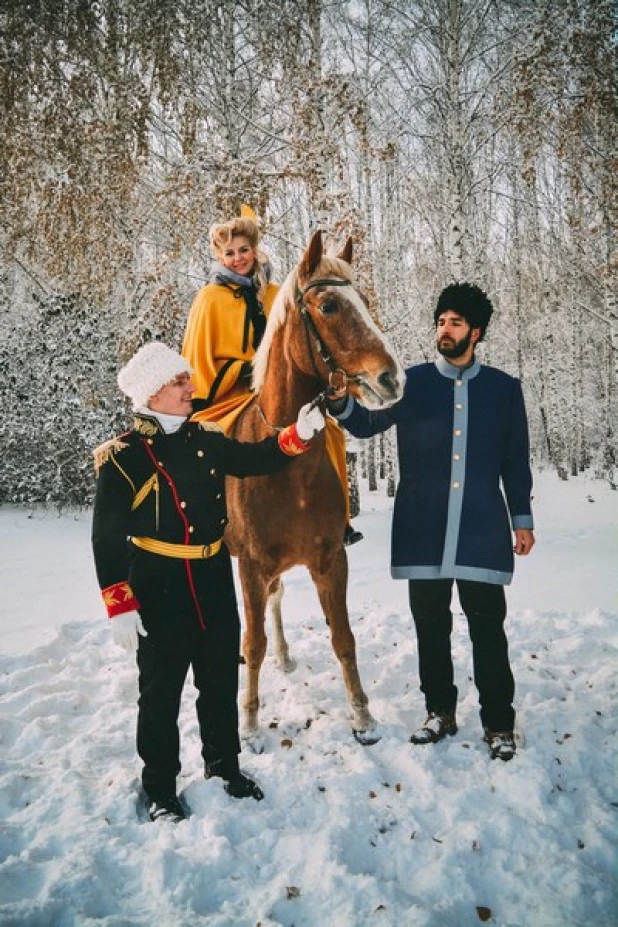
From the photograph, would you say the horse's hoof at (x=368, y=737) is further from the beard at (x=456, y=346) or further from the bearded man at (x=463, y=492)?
the beard at (x=456, y=346)

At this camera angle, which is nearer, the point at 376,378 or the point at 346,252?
the point at 376,378

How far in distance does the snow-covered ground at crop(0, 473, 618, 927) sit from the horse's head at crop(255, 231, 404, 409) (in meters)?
1.96

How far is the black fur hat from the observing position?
9.03 ft

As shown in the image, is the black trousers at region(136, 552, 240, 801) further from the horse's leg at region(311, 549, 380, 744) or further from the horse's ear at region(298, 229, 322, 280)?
the horse's ear at region(298, 229, 322, 280)

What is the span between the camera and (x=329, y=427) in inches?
130

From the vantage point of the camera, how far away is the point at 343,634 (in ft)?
10.3

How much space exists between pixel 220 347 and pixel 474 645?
2519mm

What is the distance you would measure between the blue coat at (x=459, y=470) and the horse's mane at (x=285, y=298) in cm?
57

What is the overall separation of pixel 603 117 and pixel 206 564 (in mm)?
7736

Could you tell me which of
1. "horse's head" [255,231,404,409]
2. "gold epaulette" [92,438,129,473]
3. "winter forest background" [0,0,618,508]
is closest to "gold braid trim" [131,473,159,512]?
"gold epaulette" [92,438,129,473]

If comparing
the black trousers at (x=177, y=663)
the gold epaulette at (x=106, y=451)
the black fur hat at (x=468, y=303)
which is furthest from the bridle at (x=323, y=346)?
the black trousers at (x=177, y=663)

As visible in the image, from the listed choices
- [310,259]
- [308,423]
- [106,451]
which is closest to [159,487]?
[106,451]

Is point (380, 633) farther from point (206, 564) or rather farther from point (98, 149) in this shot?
point (98, 149)

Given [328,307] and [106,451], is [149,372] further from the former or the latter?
[328,307]
